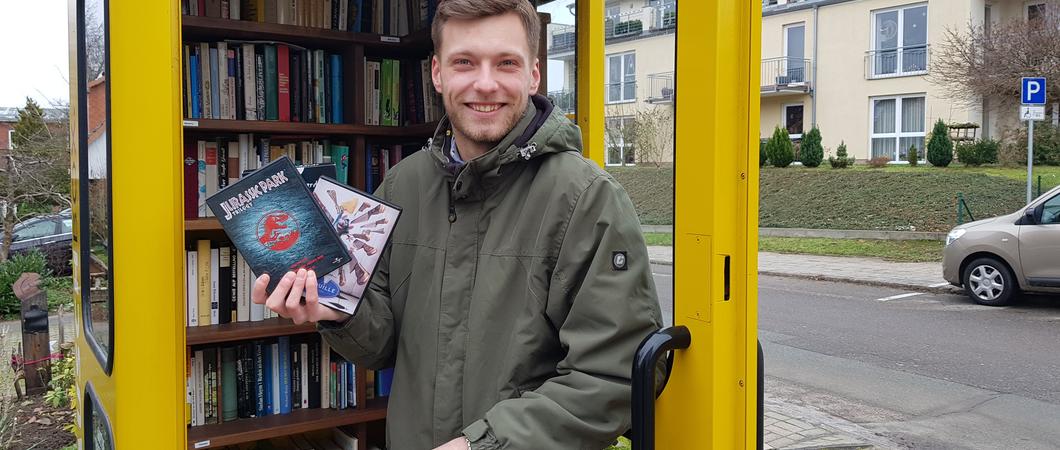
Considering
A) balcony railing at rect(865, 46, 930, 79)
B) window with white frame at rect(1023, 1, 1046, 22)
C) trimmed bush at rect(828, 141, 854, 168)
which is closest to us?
window with white frame at rect(1023, 1, 1046, 22)

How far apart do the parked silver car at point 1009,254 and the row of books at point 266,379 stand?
30.6 ft

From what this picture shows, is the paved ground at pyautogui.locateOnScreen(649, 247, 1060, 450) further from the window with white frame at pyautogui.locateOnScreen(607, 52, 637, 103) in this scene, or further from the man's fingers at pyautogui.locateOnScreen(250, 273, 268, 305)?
the man's fingers at pyautogui.locateOnScreen(250, 273, 268, 305)

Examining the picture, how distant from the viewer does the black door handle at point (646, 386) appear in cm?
150

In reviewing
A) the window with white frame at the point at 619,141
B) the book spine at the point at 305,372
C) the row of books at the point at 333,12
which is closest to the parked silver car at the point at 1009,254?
the window with white frame at the point at 619,141

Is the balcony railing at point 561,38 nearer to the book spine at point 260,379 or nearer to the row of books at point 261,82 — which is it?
the row of books at point 261,82

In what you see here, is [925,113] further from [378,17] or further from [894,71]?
[378,17]

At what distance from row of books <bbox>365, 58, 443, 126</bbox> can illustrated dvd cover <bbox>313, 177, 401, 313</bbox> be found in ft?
6.30

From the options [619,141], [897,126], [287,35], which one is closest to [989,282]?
[619,141]

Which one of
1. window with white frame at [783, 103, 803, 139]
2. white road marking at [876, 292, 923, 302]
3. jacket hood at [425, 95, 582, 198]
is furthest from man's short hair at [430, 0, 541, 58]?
window with white frame at [783, 103, 803, 139]

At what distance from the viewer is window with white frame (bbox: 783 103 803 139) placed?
2800 cm

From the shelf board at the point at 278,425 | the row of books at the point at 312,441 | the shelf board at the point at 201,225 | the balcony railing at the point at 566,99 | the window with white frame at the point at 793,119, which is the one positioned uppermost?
the window with white frame at the point at 793,119

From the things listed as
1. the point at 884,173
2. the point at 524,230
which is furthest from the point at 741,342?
the point at 884,173

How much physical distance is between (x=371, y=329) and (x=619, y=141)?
1793 mm

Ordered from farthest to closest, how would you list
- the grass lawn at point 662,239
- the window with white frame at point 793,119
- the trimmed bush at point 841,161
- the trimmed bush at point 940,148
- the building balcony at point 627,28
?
the window with white frame at point 793,119
the trimmed bush at point 841,161
the trimmed bush at point 940,148
the building balcony at point 627,28
the grass lawn at point 662,239
